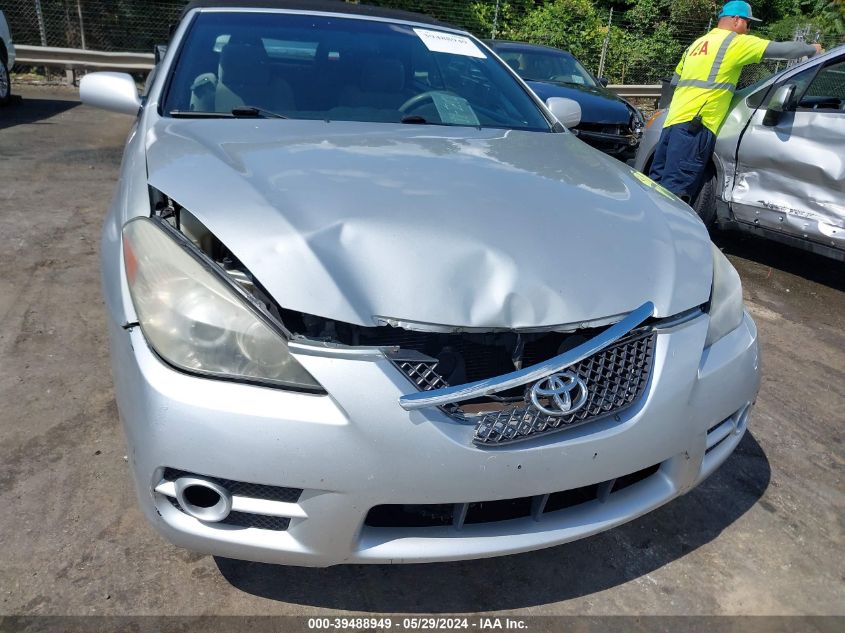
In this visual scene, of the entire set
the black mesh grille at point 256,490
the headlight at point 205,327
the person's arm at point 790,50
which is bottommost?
the black mesh grille at point 256,490

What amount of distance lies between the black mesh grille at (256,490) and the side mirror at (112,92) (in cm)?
200

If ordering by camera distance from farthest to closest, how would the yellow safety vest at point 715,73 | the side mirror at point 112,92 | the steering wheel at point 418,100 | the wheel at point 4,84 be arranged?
1. the wheel at point 4,84
2. the yellow safety vest at point 715,73
3. the side mirror at point 112,92
4. the steering wheel at point 418,100

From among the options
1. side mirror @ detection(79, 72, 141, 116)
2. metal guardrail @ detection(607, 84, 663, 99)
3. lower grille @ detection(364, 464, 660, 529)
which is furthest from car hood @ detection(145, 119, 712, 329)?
metal guardrail @ detection(607, 84, 663, 99)

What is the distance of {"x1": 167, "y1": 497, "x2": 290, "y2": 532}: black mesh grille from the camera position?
5.32ft

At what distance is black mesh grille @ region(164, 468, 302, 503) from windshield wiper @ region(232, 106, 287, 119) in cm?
149

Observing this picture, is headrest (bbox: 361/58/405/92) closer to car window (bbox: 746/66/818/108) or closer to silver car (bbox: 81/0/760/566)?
silver car (bbox: 81/0/760/566)

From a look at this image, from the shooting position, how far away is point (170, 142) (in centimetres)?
221

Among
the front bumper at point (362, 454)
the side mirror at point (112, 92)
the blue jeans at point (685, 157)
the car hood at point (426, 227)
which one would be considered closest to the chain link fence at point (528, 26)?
the blue jeans at point (685, 157)

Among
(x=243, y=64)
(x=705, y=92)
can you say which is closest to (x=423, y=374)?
(x=243, y=64)

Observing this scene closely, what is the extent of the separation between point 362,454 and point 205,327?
0.46m

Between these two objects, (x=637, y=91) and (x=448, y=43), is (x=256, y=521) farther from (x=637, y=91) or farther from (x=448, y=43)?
(x=637, y=91)

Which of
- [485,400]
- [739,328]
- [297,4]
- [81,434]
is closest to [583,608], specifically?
[485,400]

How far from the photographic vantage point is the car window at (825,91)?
15.2 ft

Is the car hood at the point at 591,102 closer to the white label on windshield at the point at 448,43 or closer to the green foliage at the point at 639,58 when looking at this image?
the white label on windshield at the point at 448,43
